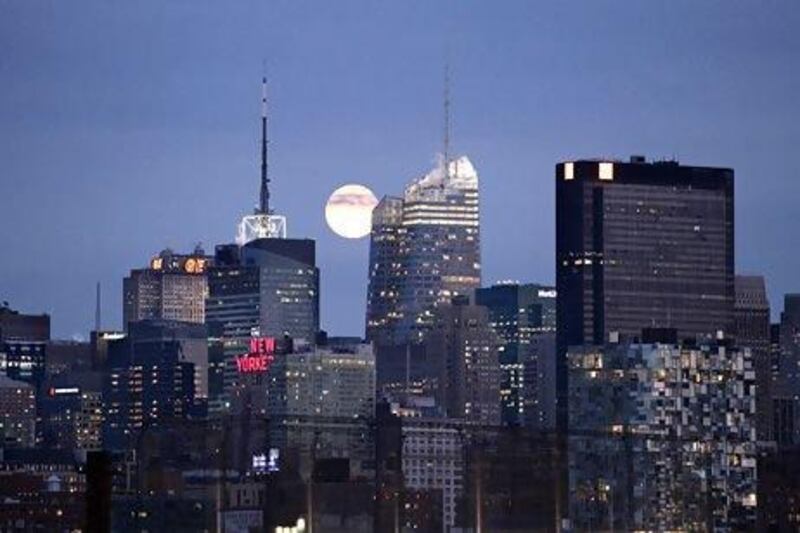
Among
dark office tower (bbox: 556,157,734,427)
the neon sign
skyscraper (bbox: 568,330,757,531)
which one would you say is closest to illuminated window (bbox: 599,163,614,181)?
dark office tower (bbox: 556,157,734,427)

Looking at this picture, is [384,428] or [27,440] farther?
[27,440]

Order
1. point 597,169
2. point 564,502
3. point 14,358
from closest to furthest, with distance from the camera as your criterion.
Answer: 1. point 564,502
2. point 14,358
3. point 597,169

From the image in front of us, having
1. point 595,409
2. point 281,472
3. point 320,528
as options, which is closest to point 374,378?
point 595,409

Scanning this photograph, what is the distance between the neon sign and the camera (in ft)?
532

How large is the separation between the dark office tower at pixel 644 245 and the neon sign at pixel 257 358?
14981 millimetres

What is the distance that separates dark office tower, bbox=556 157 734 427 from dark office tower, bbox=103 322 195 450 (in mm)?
21234

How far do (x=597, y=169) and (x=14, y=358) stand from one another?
3360cm

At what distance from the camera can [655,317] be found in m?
175

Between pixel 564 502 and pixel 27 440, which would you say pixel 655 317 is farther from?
pixel 564 502

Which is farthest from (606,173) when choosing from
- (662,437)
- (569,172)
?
(662,437)

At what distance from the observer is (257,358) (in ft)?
538

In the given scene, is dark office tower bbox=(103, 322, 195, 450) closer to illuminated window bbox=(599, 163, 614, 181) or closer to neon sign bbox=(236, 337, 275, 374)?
neon sign bbox=(236, 337, 275, 374)

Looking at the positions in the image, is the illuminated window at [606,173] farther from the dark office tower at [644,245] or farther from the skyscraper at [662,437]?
the skyscraper at [662,437]

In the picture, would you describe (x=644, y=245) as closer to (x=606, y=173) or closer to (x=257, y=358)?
(x=606, y=173)
